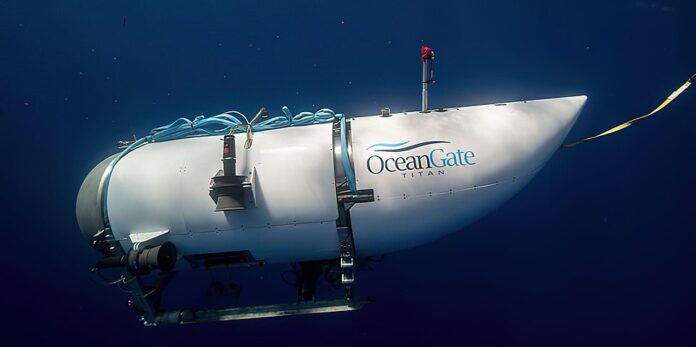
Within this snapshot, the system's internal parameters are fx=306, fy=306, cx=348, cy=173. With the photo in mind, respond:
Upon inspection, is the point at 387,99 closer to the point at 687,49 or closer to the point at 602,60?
the point at 602,60

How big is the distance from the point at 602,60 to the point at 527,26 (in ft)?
2.27

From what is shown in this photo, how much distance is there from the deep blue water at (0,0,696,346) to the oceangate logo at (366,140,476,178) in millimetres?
1019

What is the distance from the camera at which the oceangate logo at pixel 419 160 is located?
1599mm

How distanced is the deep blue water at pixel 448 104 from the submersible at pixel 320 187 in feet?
2.96

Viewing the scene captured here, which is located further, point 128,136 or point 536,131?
point 128,136

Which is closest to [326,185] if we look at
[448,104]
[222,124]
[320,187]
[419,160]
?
[320,187]

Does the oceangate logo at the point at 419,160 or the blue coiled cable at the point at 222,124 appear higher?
the blue coiled cable at the point at 222,124

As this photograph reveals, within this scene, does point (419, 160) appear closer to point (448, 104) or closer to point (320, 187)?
point (320, 187)

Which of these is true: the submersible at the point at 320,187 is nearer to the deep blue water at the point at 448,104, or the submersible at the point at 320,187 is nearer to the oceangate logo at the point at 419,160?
the oceangate logo at the point at 419,160

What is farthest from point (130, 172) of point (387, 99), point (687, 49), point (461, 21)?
point (687, 49)

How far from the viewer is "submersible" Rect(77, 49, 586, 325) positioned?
1604 millimetres

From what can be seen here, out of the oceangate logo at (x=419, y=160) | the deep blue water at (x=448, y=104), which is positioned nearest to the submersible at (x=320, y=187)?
the oceangate logo at (x=419, y=160)

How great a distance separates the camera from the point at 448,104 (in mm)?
2549

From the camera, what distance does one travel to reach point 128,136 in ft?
8.96
